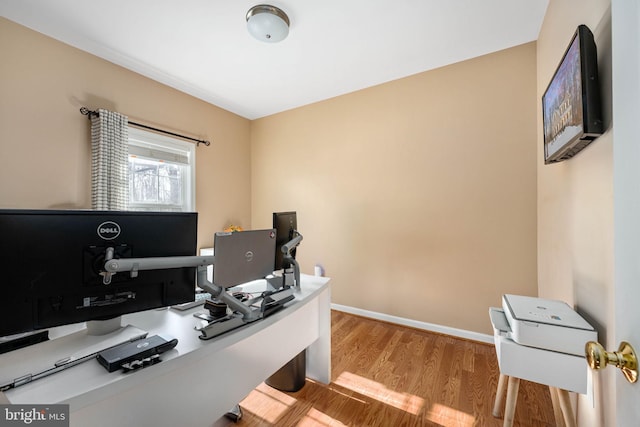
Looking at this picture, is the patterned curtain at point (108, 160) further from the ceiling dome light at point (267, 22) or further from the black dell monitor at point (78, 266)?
the black dell monitor at point (78, 266)

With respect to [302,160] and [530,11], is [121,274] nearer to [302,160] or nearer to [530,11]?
[302,160]

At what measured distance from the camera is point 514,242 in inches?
88.6

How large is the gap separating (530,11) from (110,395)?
10.7ft

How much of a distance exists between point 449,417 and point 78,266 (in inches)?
82.3

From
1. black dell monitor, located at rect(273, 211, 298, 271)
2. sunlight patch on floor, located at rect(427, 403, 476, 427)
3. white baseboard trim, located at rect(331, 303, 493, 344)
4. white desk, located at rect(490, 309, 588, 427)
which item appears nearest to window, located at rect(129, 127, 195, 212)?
black dell monitor, located at rect(273, 211, 298, 271)

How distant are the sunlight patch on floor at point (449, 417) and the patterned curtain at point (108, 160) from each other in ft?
9.92

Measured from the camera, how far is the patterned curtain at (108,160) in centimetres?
225

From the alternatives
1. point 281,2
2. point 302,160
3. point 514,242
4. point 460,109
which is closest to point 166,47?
point 281,2

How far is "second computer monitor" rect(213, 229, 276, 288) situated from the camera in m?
1.22

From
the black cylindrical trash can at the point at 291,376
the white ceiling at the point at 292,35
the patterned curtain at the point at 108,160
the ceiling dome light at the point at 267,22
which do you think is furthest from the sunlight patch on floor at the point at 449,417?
the patterned curtain at the point at 108,160

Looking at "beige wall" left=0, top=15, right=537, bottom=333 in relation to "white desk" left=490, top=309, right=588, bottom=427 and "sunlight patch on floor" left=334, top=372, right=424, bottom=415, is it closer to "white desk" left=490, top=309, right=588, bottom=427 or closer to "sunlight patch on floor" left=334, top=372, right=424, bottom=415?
"sunlight patch on floor" left=334, top=372, right=424, bottom=415

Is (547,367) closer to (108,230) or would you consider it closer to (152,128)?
(108,230)

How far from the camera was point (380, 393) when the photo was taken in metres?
1.76

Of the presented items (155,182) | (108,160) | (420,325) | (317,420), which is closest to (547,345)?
(317,420)
